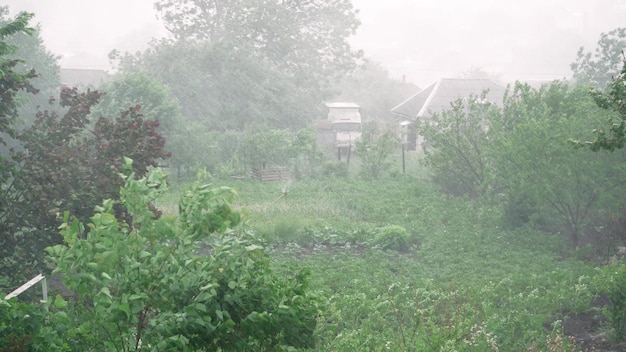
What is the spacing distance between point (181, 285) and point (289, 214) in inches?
486

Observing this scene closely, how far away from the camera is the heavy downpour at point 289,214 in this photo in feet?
12.9

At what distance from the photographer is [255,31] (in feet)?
122

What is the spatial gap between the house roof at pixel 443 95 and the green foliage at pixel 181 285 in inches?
1223

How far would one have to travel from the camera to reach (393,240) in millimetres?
13297

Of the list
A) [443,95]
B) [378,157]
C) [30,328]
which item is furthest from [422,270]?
[443,95]

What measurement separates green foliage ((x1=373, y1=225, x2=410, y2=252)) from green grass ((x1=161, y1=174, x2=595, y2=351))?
0.18 metres

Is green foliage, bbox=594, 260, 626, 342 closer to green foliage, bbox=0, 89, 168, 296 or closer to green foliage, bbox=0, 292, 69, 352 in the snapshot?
green foliage, bbox=0, 89, 168, 296

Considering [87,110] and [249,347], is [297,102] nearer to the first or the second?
[87,110]

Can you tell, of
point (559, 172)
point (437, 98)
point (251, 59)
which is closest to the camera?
point (559, 172)

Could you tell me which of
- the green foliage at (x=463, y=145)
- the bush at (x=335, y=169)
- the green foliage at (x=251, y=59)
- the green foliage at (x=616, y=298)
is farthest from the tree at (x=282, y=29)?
the green foliage at (x=616, y=298)

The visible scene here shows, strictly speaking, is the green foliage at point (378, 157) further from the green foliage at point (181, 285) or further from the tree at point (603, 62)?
the green foliage at point (181, 285)

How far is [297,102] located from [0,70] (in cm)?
2843

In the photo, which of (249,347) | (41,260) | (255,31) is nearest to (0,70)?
(41,260)

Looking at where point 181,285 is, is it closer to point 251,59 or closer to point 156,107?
point 156,107
